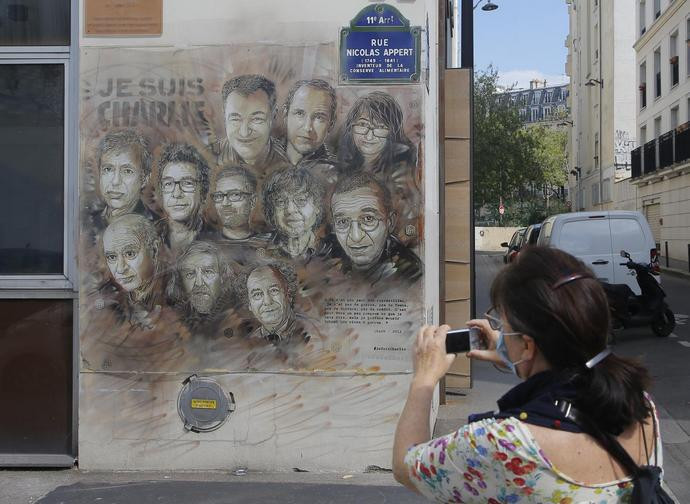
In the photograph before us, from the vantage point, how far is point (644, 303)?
41.6 feet

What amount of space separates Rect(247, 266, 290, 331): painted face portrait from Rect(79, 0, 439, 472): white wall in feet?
1.22

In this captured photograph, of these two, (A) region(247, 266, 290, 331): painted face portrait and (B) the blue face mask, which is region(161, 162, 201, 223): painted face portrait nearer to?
(A) region(247, 266, 290, 331): painted face portrait

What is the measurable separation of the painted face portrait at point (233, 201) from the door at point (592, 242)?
873cm

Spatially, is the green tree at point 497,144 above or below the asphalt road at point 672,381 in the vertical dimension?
above

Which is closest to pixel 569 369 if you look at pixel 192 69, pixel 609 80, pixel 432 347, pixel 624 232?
pixel 432 347

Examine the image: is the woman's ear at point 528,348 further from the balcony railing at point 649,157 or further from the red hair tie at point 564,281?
the balcony railing at point 649,157

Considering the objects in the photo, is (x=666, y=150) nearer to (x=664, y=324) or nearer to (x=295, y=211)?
(x=664, y=324)

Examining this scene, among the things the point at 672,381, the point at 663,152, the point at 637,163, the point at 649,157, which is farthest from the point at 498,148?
the point at 672,381

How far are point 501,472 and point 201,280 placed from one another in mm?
3918

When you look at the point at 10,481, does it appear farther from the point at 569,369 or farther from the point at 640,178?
the point at 640,178

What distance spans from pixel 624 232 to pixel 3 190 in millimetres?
10215

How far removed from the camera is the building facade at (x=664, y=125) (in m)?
31.4

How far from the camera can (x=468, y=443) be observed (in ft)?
6.08

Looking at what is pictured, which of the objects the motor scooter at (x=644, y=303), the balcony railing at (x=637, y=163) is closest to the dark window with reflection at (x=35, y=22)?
the motor scooter at (x=644, y=303)
